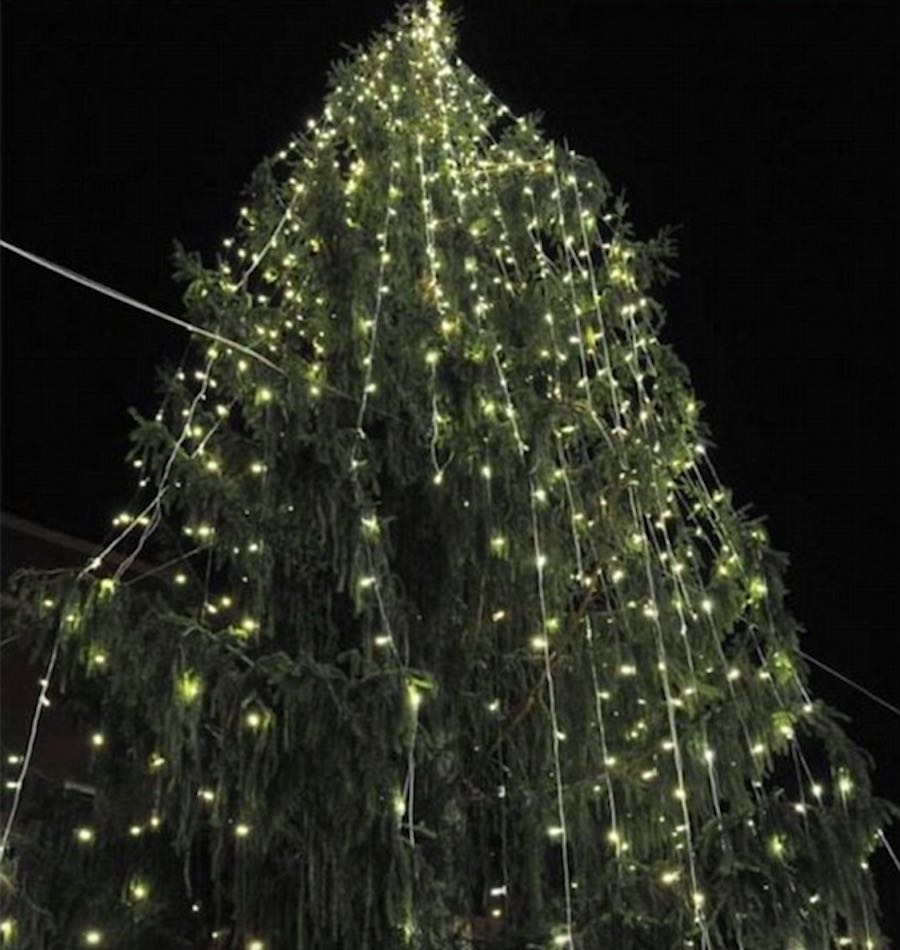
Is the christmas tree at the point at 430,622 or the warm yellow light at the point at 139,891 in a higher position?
the christmas tree at the point at 430,622

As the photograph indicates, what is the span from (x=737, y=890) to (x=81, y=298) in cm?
642

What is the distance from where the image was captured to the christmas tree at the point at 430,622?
324cm

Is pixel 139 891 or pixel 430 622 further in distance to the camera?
pixel 430 622

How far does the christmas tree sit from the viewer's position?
3238 millimetres

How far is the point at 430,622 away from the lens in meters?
3.98

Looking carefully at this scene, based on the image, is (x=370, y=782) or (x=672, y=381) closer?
(x=370, y=782)

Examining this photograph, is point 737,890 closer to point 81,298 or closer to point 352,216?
point 352,216

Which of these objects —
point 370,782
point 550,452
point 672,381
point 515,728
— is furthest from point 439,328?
point 370,782

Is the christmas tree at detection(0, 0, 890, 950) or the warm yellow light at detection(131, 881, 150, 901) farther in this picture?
the warm yellow light at detection(131, 881, 150, 901)

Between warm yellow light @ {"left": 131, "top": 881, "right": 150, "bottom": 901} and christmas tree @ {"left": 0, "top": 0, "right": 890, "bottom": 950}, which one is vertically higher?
christmas tree @ {"left": 0, "top": 0, "right": 890, "bottom": 950}

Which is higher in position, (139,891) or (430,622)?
(430,622)

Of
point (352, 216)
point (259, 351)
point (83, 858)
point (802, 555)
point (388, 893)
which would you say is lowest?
point (388, 893)

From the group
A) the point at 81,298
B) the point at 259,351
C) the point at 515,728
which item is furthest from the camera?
the point at 81,298

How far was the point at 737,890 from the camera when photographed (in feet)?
10.6
